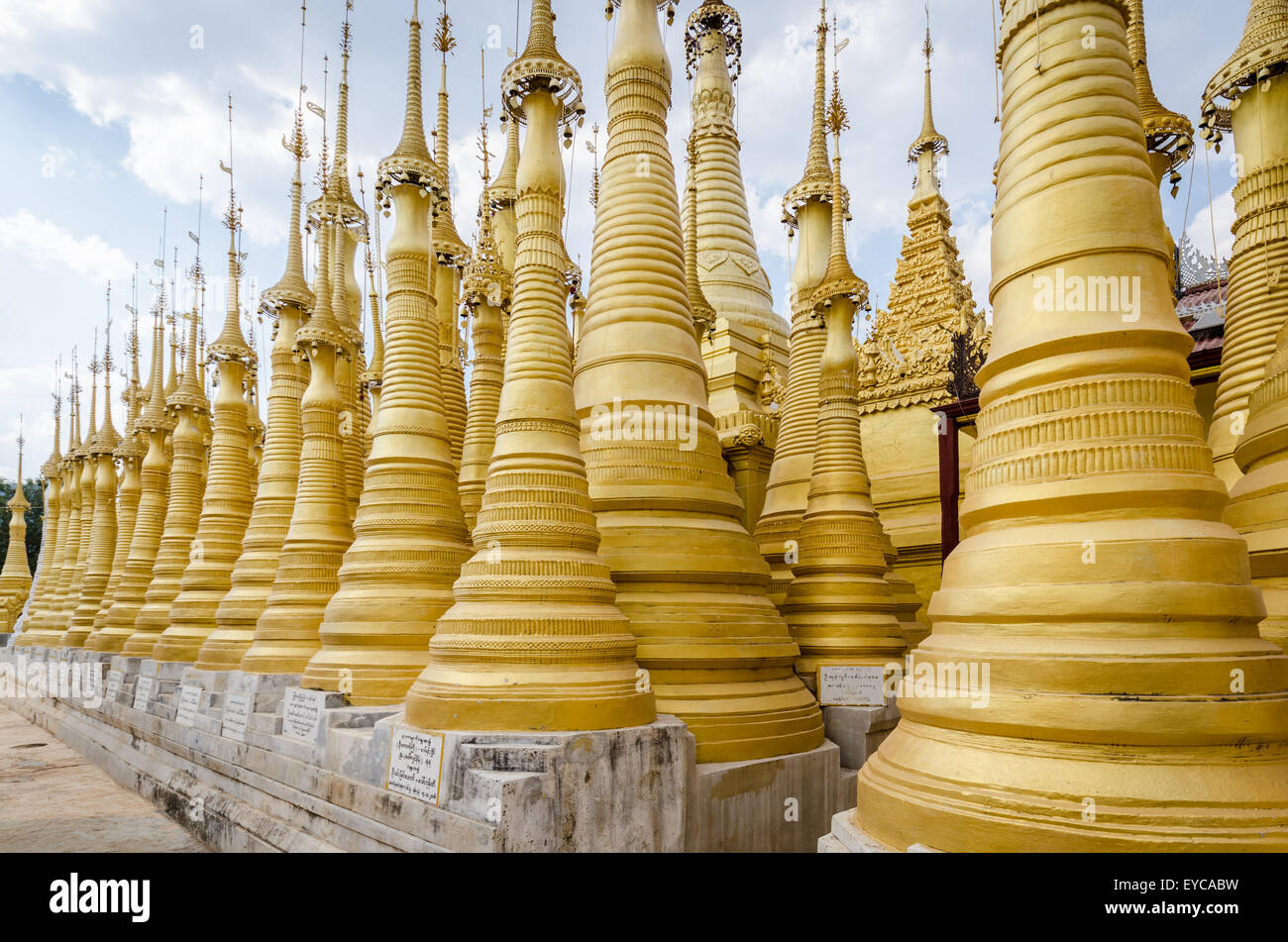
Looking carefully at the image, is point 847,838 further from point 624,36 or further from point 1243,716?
point 624,36

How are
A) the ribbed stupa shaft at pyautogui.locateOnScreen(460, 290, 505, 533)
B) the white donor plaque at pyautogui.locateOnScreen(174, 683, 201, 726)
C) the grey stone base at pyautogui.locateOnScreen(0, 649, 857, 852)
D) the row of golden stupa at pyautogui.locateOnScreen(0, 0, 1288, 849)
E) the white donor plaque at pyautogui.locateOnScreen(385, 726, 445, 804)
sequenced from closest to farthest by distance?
the row of golden stupa at pyautogui.locateOnScreen(0, 0, 1288, 849) → the grey stone base at pyautogui.locateOnScreen(0, 649, 857, 852) → the white donor plaque at pyautogui.locateOnScreen(385, 726, 445, 804) → the white donor plaque at pyautogui.locateOnScreen(174, 683, 201, 726) → the ribbed stupa shaft at pyautogui.locateOnScreen(460, 290, 505, 533)

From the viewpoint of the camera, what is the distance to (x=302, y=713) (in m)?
8.35

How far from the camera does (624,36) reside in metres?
9.50

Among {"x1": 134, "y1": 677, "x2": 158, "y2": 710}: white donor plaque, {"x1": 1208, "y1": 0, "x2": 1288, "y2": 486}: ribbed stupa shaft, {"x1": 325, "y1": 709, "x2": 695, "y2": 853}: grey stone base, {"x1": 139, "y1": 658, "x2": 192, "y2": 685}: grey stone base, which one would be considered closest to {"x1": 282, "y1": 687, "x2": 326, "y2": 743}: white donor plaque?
{"x1": 325, "y1": 709, "x2": 695, "y2": 853}: grey stone base

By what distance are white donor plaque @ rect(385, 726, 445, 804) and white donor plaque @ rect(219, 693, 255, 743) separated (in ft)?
12.1

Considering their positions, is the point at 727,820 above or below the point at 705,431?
below

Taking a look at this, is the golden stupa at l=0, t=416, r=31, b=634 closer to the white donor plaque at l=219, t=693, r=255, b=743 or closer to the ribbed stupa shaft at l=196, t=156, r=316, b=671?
the ribbed stupa shaft at l=196, t=156, r=316, b=671

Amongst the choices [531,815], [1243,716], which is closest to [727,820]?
[531,815]

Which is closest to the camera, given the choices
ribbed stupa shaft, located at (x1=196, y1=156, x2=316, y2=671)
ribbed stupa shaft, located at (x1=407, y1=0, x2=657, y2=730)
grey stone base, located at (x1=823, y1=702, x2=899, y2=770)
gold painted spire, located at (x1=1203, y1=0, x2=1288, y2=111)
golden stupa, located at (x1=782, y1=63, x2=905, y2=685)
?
ribbed stupa shaft, located at (x1=407, y1=0, x2=657, y2=730)

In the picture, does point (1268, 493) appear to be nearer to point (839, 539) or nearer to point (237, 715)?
point (839, 539)

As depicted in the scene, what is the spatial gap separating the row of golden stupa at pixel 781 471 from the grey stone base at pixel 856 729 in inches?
30.8

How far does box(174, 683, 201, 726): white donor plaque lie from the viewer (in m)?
10.8

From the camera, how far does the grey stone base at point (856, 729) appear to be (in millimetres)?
8898

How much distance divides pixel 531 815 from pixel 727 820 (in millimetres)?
2148
